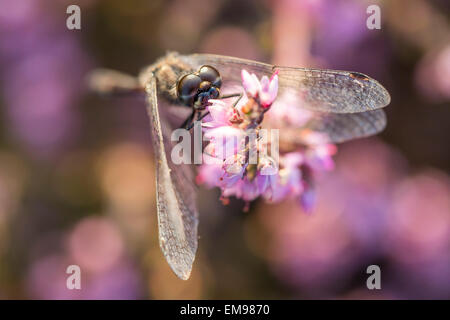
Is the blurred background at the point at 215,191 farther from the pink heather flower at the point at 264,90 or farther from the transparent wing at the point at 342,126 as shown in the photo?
the pink heather flower at the point at 264,90

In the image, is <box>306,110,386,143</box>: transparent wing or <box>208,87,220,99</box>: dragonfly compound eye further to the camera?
<box>306,110,386,143</box>: transparent wing

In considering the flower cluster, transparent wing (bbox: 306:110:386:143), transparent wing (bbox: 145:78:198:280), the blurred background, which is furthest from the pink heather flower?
the blurred background

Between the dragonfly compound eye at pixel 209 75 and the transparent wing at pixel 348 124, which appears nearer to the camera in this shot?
the dragonfly compound eye at pixel 209 75

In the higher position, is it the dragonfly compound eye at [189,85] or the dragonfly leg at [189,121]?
the dragonfly compound eye at [189,85]

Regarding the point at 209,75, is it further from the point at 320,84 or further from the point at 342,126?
the point at 342,126

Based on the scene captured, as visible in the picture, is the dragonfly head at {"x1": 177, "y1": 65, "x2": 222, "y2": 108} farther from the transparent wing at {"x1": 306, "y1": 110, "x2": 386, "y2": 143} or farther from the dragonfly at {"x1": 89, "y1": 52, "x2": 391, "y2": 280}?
the transparent wing at {"x1": 306, "y1": 110, "x2": 386, "y2": 143}

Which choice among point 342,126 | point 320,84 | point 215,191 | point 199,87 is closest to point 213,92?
point 199,87

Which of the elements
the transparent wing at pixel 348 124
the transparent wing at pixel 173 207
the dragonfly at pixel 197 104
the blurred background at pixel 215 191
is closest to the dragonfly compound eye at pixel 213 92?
the dragonfly at pixel 197 104
